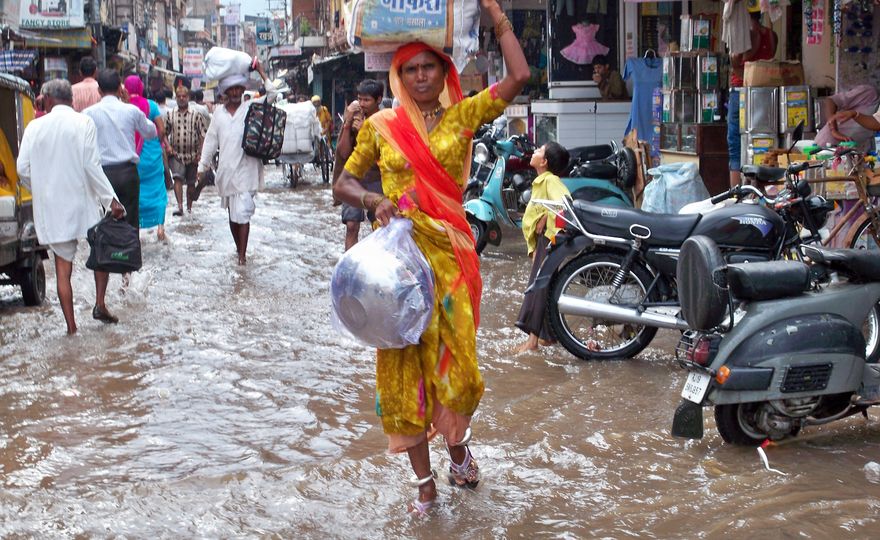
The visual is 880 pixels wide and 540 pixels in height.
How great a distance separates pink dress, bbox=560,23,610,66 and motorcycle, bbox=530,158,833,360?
338 inches

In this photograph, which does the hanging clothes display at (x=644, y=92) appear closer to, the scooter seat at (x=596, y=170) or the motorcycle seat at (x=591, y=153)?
the motorcycle seat at (x=591, y=153)

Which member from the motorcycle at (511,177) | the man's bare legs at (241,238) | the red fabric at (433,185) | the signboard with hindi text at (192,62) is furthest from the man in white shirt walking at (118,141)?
the signboard with hindi text at (192,62)

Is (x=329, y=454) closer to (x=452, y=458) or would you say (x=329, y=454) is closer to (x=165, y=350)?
(x=452, y=458)

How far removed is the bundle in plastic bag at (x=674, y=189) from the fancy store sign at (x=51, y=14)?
20129 mm

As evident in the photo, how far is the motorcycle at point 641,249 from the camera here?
6160mm

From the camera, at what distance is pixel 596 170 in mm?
10969

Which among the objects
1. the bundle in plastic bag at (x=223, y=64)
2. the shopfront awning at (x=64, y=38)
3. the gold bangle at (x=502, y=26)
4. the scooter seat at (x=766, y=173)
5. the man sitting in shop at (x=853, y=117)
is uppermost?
the shopfront awning at (x=64, y=38)

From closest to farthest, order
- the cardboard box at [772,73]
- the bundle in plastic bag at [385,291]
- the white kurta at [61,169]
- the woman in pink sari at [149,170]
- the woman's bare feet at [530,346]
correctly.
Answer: the bundle in plastic bag at [385,291]
the woman's bare feet at [530,346]
the white kurta at [61,169]
the cardboard box at [772,73]
the woman in pink sari at [149,170]

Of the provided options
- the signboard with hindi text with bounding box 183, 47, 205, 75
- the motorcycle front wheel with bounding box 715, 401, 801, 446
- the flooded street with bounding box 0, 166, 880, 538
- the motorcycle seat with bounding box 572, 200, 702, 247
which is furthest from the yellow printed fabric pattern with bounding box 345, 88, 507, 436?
the signboard with hindi text with bounding box 183, 47, 205, 75

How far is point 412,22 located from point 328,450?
2154 millimetres

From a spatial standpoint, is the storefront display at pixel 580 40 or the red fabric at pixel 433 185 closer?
the red fabric at pixel 433 185

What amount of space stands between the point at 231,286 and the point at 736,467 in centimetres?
631

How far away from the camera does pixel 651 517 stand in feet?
13.7

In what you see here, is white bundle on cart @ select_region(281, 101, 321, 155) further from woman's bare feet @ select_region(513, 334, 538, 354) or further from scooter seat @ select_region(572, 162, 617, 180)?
woman's bare feet @ select_region(513, 334, 538, 354)
